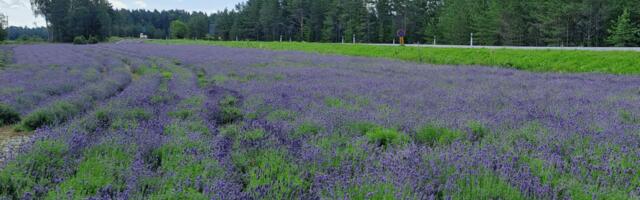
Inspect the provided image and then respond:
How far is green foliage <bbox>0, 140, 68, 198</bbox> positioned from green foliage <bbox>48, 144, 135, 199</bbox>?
8.7 inches

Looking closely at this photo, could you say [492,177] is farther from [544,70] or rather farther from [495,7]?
[495,7]

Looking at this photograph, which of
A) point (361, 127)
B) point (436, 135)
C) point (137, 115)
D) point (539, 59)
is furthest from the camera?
point (539, 59)

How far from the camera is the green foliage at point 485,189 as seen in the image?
367 cm

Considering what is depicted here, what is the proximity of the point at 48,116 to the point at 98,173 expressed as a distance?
4.10 m

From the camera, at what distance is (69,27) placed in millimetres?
87250

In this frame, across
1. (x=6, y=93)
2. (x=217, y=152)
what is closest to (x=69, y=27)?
(x=6, y=93)

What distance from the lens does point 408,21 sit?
233ft

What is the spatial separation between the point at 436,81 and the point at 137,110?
28.0 feet

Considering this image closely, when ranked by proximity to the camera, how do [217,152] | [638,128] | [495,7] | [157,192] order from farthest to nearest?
[495,7] < [638,128] < [217,152] < [157,192]

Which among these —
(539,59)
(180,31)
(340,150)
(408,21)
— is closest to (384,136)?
(340,150)

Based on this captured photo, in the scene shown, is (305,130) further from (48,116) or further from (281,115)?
(48,116)

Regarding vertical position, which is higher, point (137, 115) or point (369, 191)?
point (137, 115)

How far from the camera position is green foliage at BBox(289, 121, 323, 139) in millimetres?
6147

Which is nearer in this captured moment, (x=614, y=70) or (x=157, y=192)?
(x=157, y=192)
